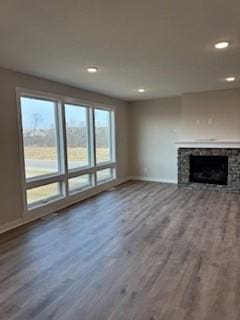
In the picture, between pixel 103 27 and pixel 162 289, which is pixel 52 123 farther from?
pixel 162 289

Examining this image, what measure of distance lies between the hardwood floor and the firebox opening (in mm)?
1746

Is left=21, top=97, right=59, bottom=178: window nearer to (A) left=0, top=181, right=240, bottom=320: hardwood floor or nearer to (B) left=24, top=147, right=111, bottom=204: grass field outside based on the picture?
(B) left=24, top=147, right=111, bottom=204: grass field outside

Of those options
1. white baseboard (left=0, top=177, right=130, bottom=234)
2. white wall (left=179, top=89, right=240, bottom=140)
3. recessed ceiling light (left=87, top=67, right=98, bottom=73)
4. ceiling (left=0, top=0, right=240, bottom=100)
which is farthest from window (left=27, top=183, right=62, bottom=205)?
white wall (left=179, top=89, right=240, bottom=140)

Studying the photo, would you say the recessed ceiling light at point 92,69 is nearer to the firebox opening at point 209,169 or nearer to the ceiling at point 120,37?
the ceiling at point 120,37

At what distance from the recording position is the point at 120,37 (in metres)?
2.63

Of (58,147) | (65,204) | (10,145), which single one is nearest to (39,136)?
(58,147)

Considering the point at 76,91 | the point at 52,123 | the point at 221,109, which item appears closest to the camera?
the point at 52,123

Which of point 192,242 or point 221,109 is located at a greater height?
point 221,109

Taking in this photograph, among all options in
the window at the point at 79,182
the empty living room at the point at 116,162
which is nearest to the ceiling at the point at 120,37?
the empty living room at the point at 116,162

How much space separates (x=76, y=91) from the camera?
5.36 m

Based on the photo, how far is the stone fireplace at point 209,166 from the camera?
604cm

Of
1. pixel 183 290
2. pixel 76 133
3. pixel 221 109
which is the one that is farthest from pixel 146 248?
pixel 221 109

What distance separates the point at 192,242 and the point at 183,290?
3.62 feet

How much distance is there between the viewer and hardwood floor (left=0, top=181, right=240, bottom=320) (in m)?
2.06
